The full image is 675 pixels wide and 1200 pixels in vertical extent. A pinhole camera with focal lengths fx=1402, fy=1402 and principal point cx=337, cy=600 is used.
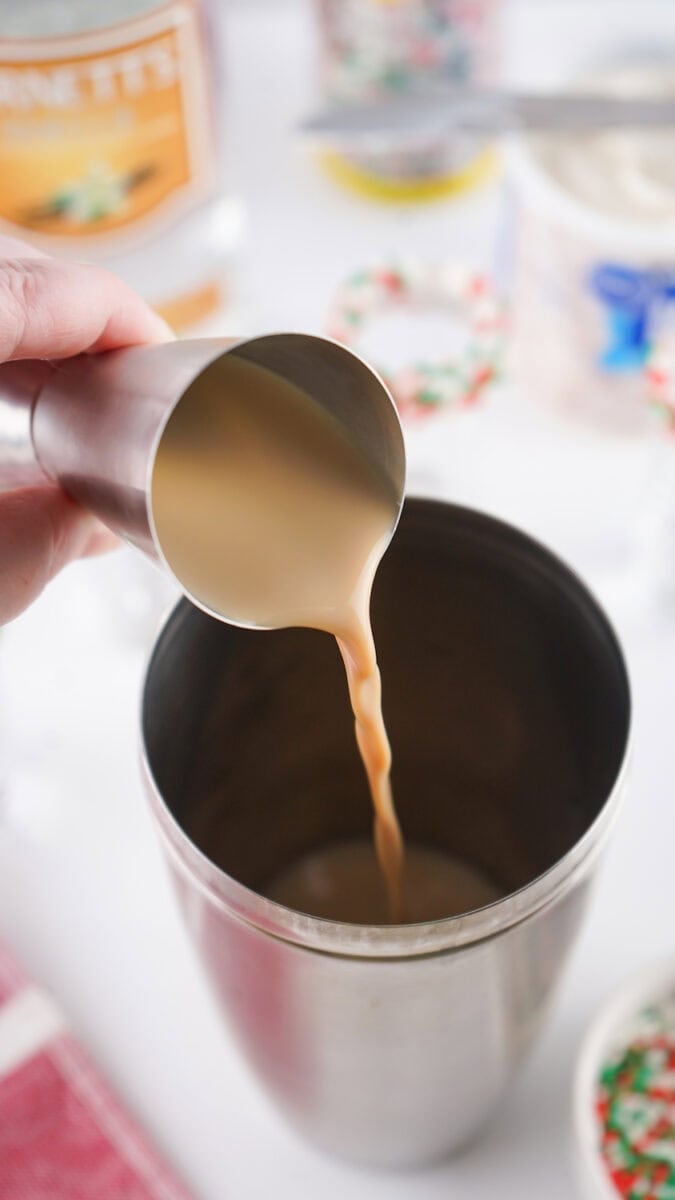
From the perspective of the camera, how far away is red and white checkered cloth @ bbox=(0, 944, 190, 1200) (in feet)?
2.06

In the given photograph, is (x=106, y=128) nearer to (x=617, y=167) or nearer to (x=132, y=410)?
(x=617, y=167)

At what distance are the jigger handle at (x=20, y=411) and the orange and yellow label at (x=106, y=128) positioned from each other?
1.14ft

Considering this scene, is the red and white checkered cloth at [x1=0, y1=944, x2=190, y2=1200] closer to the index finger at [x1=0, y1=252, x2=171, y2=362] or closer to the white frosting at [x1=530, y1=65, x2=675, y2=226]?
the index finger at [x1=0, y1=252, x2=171, y2=362]

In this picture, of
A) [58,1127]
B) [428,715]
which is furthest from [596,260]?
[58,1127]

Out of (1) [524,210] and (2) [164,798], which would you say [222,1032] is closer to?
(2) [164,798]

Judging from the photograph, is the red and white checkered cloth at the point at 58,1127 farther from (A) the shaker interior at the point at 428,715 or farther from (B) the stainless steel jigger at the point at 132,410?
(B) the stainless steel jigger at the point at 132,410

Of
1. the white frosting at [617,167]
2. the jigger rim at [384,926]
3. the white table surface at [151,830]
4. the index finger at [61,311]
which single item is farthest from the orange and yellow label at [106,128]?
the jigger rim at [384,926]

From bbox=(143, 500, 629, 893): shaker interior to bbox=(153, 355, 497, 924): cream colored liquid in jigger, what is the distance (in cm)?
4

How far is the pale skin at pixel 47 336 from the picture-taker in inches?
19.9

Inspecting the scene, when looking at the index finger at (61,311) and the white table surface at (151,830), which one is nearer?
the index finger at (61,311)

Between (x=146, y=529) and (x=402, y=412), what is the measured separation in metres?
0.36

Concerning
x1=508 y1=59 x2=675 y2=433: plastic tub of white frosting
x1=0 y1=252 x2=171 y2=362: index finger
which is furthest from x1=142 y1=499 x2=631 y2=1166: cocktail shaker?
x1=508 y1=59 x2=675 y2=433: plastic tub of white frosting

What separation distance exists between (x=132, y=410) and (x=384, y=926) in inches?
7.5

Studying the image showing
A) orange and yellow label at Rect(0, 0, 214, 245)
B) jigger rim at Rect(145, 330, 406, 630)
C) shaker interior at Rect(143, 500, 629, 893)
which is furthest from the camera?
orange and yellow label at Rect(0, 0, 214, 245)
